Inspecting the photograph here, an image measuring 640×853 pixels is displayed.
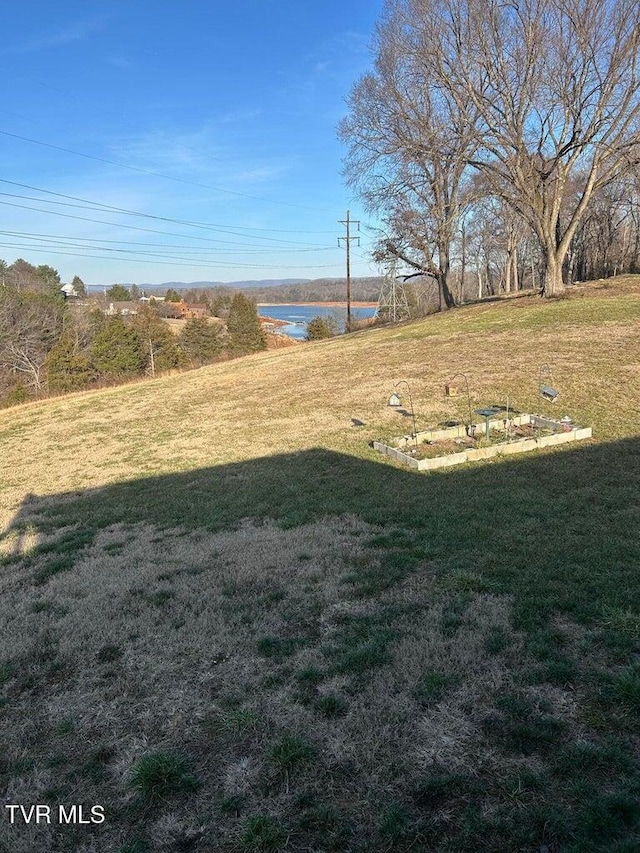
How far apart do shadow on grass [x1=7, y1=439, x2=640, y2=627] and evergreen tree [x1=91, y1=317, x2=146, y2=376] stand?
3133 cm

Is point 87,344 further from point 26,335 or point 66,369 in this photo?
point 66,369

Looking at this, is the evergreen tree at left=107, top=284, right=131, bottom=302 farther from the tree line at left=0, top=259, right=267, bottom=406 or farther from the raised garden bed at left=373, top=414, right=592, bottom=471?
the raised garden bed at left=373, top=414, right=592, bottom=471

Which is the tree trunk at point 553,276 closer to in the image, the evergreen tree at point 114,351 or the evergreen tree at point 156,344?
the evergreen tree at point 114,351

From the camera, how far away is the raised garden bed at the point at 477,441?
7180 millimetres

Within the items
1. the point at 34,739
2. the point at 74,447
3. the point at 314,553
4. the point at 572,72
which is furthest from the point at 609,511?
the point at 572,72

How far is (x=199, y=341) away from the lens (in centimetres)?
4569

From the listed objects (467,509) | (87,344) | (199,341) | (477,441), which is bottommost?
(467,509)

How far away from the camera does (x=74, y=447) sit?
37.4 feet

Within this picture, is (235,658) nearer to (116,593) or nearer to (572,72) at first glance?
(116,593)

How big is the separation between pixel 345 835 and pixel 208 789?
0.66 m

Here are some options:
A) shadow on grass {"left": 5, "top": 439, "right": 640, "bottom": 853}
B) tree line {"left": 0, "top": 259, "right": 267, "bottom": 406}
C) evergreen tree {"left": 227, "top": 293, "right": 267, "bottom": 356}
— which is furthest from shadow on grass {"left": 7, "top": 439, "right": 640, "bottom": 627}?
evergreen tree {"left": 227, "top": 293, "right": 267, "bottom": 356}

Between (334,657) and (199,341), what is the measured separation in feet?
147

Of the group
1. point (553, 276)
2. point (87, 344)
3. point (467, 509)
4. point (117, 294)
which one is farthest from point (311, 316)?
point (467, 509)

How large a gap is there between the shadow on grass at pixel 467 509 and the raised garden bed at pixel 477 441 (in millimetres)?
348
